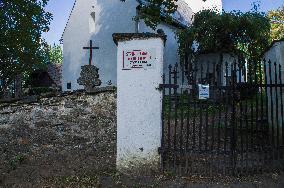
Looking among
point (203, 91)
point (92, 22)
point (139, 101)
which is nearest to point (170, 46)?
point (92, 22)

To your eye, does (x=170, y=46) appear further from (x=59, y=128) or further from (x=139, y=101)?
(x=139, y=101)

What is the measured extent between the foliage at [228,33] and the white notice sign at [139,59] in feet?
43.0

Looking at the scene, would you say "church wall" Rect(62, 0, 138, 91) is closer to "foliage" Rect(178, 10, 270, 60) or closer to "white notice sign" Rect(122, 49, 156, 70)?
"foliage" Rect(178, 10, 270, 60)

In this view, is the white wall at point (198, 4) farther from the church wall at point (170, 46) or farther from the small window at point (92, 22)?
the small window at point (92, 22)

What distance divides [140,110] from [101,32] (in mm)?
15534

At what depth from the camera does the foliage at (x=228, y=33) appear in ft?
61.6

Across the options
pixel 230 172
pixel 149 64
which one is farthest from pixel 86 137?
pixel 230 172

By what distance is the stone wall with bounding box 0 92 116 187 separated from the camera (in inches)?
313

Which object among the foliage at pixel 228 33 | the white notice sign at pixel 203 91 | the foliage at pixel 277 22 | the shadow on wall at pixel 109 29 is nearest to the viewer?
the white notice sign at pixel 203 91

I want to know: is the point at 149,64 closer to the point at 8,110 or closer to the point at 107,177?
the point at 107,177

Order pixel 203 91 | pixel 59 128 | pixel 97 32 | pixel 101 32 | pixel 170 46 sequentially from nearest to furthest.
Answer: pixel 203 91 → pixel 59 128 → pixel 101 32 → pixel 97 32 → pixel 170 46

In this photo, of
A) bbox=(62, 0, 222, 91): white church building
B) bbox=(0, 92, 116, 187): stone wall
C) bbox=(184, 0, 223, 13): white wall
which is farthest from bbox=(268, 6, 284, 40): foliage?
bbox=(0, 92, 116, 187): stone wall

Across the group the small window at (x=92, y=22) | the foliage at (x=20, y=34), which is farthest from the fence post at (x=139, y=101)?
the small window at (x=92, y=22)

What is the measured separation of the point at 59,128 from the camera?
8195 mm
